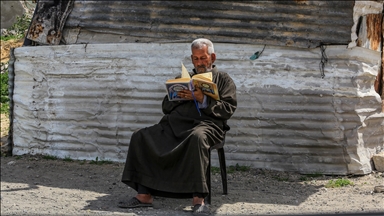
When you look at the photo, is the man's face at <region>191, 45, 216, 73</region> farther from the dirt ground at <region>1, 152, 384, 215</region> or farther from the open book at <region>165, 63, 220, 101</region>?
the dirt ground at <region>1, 152, 384, 215</region>

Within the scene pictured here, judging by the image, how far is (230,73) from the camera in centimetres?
721

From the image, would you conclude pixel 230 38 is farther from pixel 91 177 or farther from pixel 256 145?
pixel 91 177

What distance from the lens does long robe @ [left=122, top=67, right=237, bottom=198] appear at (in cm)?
543

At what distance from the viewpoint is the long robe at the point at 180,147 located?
543 centimetres

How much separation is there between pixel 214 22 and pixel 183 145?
7.19 ft

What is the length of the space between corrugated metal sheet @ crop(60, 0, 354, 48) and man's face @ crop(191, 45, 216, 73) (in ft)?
4.43

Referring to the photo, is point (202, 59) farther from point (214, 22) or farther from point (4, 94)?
point (4, 94)

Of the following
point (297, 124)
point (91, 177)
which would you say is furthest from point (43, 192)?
point (297, 124)

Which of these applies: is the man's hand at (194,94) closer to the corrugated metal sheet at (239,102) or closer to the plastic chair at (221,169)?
the plastic chair at (221,169)

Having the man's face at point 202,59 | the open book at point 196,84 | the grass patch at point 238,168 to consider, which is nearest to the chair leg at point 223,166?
the open book at point 196,84

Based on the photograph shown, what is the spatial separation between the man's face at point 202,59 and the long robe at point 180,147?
3.6 inches

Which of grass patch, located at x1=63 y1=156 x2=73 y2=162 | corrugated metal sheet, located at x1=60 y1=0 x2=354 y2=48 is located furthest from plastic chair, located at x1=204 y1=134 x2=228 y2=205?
grass patch, located at x1=63 y1=156 x2=73 y2=162

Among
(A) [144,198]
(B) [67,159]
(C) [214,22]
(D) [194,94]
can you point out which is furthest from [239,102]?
(B) [67,159]

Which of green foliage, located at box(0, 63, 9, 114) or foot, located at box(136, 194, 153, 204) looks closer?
foot, located at box(136, 194, 153, 204)
